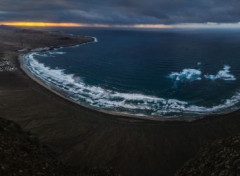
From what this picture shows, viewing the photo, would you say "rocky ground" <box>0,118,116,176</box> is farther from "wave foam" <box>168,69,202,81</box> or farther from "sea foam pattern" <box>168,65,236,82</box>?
"sea foam pattern" <box>168,65,236,82</box>

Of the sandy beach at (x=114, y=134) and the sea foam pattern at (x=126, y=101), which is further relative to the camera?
the sea foam pattern at (x=126, y=101)

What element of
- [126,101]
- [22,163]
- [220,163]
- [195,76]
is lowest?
[126,101]

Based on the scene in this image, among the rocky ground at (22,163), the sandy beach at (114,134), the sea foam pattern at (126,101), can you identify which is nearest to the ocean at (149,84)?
the sea foam pattern at (126,101)

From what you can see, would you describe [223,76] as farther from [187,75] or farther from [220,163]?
[220,163]

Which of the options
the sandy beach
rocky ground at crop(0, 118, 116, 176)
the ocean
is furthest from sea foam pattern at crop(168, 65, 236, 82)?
rocky ground at crop(0, 118, 116, 176)

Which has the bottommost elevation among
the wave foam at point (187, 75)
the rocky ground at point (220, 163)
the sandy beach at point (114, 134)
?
the sandy beach at point (114, 134)

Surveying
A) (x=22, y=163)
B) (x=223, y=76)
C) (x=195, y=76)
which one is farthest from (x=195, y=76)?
(x=22, y=163)

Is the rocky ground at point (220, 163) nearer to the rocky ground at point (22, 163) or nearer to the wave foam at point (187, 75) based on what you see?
the rocky ground at point (22, 163)
